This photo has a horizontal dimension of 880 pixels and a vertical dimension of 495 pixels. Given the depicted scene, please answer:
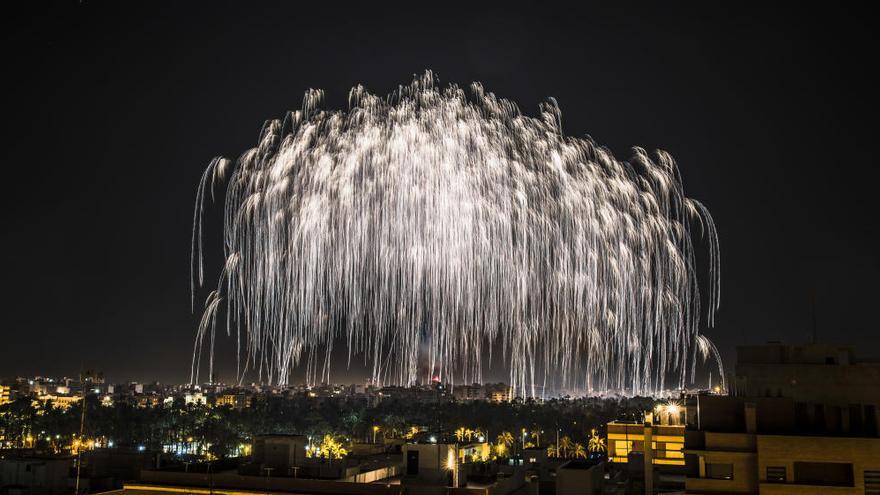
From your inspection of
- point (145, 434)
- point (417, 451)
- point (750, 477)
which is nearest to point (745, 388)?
point (750, 477)

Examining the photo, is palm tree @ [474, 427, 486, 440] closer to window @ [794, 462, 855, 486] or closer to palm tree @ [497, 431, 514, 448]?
palm tree @ [497, 431, 514, 448]

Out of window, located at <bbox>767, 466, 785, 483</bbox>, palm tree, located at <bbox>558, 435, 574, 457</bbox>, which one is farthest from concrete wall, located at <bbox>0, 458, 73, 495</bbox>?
palm tree, located at <bbox>558, 435, 574, 457</bbox>

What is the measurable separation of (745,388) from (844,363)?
393cm

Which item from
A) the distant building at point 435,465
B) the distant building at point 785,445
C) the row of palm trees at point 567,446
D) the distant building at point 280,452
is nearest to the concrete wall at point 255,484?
the distant building at point 435,465

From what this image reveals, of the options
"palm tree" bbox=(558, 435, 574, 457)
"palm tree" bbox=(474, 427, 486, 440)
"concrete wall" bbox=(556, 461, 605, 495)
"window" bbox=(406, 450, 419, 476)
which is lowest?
"palm tree" bbox=(558, 435, 574, 457)

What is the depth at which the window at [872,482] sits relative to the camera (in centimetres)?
2338

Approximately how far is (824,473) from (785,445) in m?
1.41

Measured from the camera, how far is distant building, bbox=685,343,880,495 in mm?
23641

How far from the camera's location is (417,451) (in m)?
28.6

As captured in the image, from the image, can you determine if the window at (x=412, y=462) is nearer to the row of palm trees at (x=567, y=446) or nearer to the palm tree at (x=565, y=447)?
the row of palm trees at (x=567, y=446)

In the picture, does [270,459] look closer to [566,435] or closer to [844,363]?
[844,363]

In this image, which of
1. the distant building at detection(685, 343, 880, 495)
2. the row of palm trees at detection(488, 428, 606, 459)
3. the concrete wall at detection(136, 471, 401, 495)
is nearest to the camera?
the distant building at detection(685, 343, 880, 495)

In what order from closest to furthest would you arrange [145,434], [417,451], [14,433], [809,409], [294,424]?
[809,409], [417,451], [14,433], [145,434], [294,424]

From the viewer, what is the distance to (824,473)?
24047 mm
